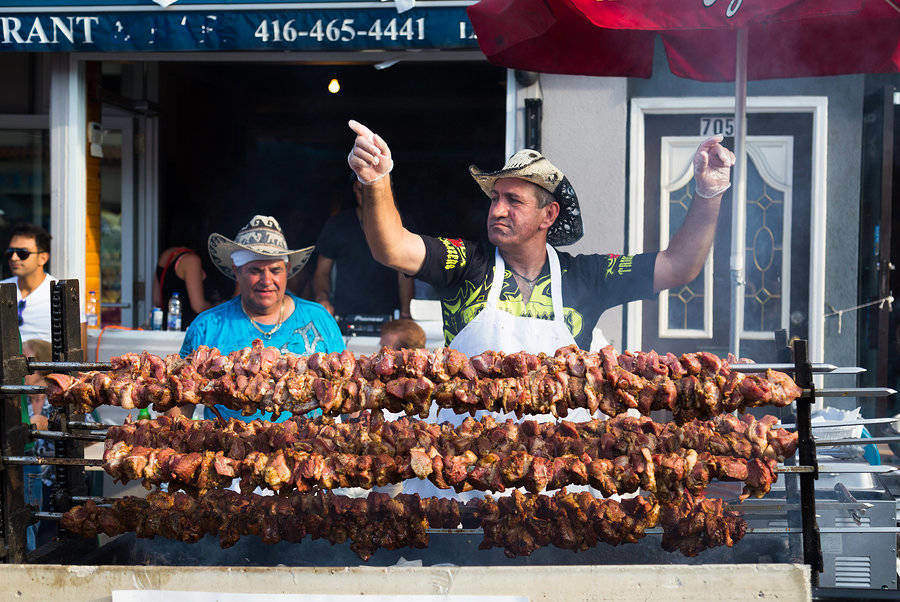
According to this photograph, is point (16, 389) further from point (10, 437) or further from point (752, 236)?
point (752, 236)

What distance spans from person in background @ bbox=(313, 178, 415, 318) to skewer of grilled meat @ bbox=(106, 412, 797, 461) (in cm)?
545

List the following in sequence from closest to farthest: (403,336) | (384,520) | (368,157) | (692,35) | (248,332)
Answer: (384,520) < (368,157) < (692,35) < (248,332) < (403,336)

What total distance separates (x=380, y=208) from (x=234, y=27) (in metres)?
3.67

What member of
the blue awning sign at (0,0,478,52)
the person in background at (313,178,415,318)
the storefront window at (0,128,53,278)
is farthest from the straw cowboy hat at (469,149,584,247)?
the storefront window at (0,128,53,278)

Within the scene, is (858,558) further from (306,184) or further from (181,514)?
(306,184)

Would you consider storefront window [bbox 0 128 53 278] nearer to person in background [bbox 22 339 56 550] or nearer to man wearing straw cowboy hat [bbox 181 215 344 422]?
person in background [bbox 22 339 56 550]

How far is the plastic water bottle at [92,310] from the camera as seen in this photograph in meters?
7.28

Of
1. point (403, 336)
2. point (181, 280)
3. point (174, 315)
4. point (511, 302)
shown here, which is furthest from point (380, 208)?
point (181, 280)

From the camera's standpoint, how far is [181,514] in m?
2.72

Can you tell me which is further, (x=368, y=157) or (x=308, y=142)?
(x=308, y=142)

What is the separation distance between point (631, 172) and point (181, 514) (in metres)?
4.54

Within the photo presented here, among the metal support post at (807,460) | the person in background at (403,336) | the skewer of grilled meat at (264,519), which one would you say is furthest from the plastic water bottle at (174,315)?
the metal support post at (807,460)

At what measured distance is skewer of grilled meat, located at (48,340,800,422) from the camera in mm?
2365

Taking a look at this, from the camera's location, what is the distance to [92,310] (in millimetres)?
7348
